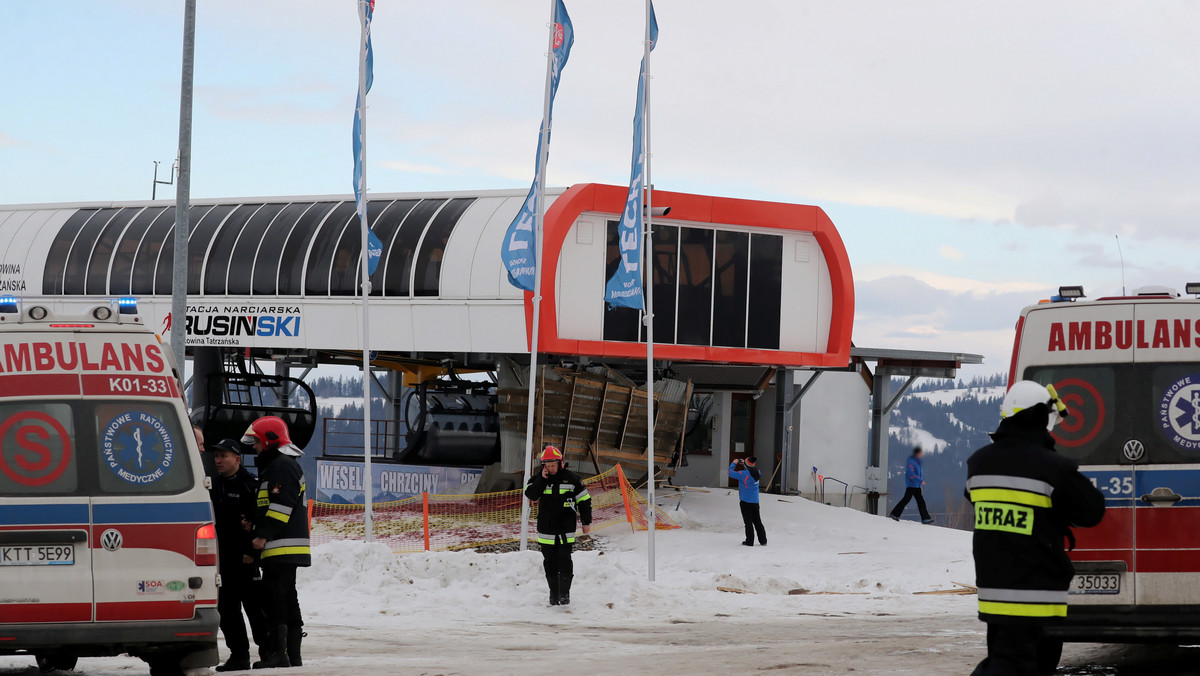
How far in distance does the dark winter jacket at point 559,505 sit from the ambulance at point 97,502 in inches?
261

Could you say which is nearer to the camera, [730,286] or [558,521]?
[558,521]

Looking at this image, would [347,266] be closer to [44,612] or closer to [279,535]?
[279,535]

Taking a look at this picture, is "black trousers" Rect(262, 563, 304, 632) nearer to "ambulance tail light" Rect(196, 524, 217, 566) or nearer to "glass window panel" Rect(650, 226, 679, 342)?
"ambulance tail light" Rect(196, 524, 217, 566)

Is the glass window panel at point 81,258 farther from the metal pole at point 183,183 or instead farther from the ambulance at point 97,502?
the ambulance at point 97,502

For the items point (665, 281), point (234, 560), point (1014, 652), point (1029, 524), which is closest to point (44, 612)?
point (234, 560)

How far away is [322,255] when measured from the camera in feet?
95.5

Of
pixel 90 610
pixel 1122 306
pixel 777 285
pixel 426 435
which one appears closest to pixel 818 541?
pixel 777 285

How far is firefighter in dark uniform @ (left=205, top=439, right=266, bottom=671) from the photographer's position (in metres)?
9.10

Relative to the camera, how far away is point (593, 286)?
84.9 ft

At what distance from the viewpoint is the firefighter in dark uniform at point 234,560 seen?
9102 mm

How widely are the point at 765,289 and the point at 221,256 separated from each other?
13098 mm

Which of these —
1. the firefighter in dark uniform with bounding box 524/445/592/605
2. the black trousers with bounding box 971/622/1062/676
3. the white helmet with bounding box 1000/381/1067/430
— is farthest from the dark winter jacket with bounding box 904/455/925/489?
the black trousers with bounding box 971/622/1062/676

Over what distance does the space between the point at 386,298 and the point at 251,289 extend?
4062mm

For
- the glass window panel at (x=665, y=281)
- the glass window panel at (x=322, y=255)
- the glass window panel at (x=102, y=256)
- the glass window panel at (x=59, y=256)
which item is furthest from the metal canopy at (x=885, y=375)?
the glass window panel at (x=59, y=256)
